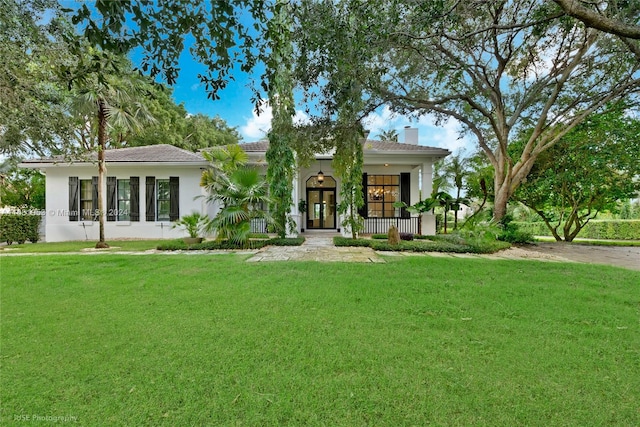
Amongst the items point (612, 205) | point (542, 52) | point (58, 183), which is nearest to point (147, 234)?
point (58, 183)

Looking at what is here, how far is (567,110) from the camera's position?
10.0 m

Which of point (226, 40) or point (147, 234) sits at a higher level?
point (226, 40)

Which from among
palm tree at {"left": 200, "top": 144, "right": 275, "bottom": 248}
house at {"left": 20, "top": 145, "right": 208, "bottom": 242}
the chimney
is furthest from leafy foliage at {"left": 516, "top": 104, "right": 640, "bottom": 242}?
house at {"left": 20, "top": 145, "right": 208, "bottom": 242}

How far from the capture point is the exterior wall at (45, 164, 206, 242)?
41.2 ft

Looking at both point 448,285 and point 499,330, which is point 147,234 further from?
point 499,330

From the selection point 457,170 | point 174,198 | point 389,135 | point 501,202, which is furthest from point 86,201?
point 389,135

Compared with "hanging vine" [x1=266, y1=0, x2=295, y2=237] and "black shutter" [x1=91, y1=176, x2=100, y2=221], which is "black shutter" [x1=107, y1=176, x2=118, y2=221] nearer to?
"black shutter" [x1=91, y1=176, x2=100, y2=221]

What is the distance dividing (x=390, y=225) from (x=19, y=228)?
1572cm

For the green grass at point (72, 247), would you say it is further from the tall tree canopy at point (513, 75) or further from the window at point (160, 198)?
the tall tree canopy at point (513, 75)

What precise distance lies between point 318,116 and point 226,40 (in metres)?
4.93

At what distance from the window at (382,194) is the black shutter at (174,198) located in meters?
8.82

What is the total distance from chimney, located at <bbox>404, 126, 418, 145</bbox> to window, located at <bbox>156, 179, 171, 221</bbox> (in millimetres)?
12391

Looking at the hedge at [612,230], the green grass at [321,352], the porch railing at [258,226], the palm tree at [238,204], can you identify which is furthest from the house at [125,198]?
the hedge at [612,230]

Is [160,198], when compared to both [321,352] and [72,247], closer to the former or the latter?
[72,247]
